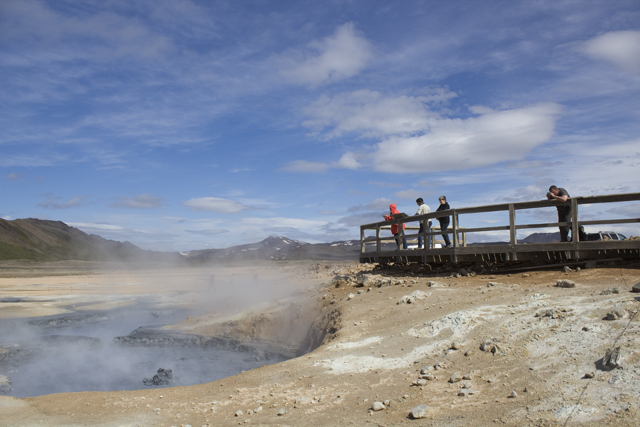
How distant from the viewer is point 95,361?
504 inches

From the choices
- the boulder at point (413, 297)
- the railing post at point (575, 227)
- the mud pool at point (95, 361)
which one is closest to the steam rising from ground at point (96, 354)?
the mud pool at point (95, 361)

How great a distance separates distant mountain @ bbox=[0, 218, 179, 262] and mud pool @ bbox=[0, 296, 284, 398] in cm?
8853

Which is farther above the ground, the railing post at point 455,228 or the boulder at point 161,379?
the railing post at point 455,228

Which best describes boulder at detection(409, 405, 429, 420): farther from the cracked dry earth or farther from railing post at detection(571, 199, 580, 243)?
railing post at detection(571, 199, 580, 243)

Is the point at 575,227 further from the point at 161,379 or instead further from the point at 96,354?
the point at 96,354

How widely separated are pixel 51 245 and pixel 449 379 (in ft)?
536

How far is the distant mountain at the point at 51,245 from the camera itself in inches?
4839

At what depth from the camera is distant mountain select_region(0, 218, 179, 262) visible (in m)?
123

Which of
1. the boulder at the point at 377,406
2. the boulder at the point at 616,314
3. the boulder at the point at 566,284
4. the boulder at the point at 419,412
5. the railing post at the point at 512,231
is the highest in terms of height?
the railing post at the point at 512,231

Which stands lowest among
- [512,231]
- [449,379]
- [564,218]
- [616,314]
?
[449,379]

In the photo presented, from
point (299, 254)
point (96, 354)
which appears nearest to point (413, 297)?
point (96, 354)

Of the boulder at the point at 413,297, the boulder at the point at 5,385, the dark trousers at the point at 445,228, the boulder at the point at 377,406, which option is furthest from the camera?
the dark trousers at the point at 445,228

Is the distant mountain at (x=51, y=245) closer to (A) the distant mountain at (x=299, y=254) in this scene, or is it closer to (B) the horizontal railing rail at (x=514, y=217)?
(A) the distant mountain at (x=299, y=254)

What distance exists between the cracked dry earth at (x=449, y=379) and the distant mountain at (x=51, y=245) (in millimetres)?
98469
